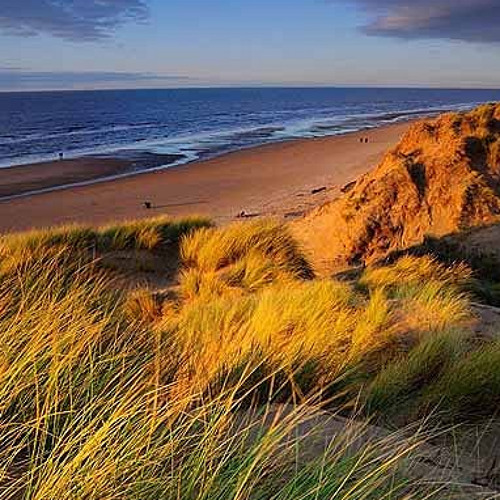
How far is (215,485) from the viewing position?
2158 millimetres

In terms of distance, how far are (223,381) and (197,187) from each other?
71.7 ft

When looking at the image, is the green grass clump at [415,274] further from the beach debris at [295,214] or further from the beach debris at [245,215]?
the beach debris at [245,215]

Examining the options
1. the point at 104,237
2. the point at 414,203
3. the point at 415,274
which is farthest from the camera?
the point at 414,203

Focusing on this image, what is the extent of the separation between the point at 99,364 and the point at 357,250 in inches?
330

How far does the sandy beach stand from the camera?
1995 centimetres

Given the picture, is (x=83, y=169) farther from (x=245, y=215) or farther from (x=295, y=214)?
(x=295, y=214)

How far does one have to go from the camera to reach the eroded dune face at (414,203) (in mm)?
11258

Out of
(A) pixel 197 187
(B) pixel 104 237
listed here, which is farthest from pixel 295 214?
(A) pixel 197 187

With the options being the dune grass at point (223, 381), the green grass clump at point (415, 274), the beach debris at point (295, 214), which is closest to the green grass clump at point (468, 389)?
the dune grass at point (223, 381)

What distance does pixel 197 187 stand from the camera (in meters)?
25.2

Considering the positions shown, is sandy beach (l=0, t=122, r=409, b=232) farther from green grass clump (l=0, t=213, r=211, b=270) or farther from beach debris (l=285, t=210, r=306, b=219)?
green grass clump (l=0, t=213, r=211, b=270)

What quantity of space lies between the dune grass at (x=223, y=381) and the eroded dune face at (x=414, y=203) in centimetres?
300

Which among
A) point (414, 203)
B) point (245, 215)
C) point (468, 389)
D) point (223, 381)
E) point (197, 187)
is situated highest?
point (223, 381)

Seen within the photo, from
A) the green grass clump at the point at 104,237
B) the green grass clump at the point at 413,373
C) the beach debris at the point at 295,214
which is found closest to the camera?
the green grass clump at the point at 413,373
